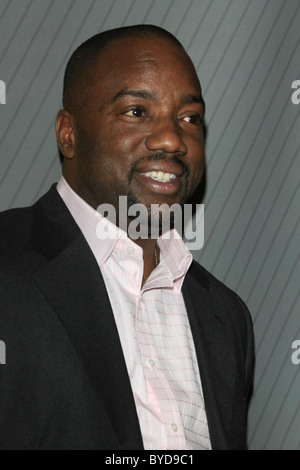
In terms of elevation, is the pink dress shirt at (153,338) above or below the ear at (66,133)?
below

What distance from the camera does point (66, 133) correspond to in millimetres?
1478

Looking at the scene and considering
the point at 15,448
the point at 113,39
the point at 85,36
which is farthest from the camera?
the point at 85,36

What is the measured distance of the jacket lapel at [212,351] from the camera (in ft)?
4.66

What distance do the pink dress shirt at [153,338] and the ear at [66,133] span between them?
0.21 feet

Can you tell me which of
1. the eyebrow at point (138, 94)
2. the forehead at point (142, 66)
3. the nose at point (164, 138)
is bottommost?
the nose at point (164, 138)

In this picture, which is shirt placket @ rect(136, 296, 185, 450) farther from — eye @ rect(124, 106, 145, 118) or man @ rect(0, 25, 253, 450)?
eye @ rect(124, 106, 145, 118)

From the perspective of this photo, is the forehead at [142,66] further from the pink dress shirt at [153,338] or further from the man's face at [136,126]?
the pink dress shirt at [153,338]

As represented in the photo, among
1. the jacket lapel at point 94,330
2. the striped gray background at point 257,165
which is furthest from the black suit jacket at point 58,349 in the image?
the striped gray background at point 257,165

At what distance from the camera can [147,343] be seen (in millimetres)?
1379

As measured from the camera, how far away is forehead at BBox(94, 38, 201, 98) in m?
1.39

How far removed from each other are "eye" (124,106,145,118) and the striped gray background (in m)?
0.41
